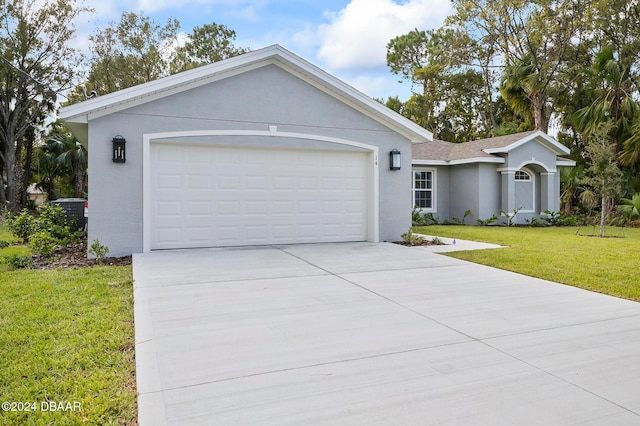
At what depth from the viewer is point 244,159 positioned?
31.1 ft

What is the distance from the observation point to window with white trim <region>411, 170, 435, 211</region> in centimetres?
1772

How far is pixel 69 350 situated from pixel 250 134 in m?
6.39

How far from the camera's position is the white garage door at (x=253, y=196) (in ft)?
29.3

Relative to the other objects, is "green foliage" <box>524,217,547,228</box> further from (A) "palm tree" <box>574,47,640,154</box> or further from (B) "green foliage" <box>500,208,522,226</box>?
(A) "palm tree" <box>574,47,640,154</box>

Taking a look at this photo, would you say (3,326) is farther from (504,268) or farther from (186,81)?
(504,268)

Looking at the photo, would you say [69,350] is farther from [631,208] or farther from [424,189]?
[631,208]

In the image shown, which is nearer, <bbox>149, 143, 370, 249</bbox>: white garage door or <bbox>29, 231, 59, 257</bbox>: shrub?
<bbox>29, 231, 59, 257</bbox>: shrub

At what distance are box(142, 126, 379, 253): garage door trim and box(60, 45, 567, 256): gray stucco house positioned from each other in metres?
0.02

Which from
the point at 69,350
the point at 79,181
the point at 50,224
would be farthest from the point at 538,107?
the point at 79,181

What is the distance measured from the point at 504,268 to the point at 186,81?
6621mm

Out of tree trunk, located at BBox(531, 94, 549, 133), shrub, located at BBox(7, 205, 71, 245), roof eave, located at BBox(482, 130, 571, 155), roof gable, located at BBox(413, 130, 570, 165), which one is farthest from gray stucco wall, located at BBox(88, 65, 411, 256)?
tree trunk, located at BBox(531, 94, 549, 133)

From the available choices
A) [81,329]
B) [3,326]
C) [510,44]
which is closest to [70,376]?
[81,329]

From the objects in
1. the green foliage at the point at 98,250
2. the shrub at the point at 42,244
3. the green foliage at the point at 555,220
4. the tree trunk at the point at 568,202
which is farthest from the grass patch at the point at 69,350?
the tree trunk at the point at 568,202

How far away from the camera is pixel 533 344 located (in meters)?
3.70
